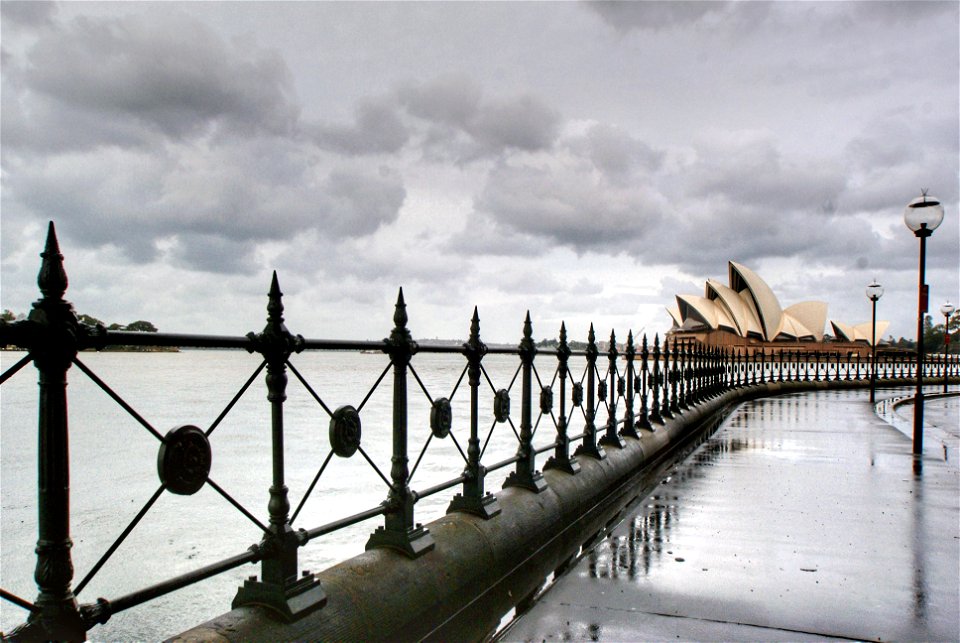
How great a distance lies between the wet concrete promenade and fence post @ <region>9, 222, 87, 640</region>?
1929mm

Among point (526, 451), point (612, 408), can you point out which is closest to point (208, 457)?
point (526, 451)

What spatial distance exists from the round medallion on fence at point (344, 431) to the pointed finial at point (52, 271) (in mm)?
1265

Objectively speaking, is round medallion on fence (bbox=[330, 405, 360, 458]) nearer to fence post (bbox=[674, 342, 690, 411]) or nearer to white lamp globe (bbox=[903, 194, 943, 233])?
fence post (bbox=[674, 342, 690, 411])

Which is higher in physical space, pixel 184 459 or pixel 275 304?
pixel 275 304

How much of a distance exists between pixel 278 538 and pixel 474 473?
178 cm

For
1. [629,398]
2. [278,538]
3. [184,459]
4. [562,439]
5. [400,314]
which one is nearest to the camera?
[184,459]

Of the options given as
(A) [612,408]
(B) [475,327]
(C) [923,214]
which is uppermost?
(C) [923,214]

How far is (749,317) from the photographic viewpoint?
252 ft

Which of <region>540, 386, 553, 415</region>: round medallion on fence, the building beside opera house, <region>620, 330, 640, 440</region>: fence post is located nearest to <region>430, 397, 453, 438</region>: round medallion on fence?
<region>540, 386, 553, 415</region>: round medallion on fence

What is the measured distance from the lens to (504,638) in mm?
3002

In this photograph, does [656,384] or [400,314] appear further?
[656,384]

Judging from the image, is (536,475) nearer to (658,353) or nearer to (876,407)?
(658,353)

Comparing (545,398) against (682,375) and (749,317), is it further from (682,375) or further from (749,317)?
(749,317)

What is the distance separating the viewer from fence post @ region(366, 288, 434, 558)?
10.7ft
